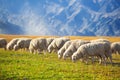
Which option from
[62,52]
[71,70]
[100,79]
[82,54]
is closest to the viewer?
[100,79]

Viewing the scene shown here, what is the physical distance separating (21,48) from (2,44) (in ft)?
10.7

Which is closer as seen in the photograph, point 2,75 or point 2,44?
point 2,75

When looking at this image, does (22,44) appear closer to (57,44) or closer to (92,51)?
(57,44)

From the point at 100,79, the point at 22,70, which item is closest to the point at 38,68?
the point at 22,70

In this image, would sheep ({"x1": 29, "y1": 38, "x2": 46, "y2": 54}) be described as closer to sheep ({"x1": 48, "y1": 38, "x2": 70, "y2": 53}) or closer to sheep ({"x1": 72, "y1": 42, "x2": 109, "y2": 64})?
sheep ({"x1": 48, "y1": 38, "x2": 70, "y2": 53})

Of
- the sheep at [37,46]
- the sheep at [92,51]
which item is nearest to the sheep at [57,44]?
the sheep at [37,46]

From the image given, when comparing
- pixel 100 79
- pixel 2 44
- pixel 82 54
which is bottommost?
pixel 100 79

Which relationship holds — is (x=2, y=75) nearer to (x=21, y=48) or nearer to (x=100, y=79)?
(x=100, y=79)

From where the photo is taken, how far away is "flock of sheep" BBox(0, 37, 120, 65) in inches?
1243

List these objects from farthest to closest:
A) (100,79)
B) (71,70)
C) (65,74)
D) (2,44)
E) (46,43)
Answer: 1. (2,44)
2. (46,43)
3. (71,70)
4. (65,74)
5. (100,79)

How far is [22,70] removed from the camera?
25.2 meters

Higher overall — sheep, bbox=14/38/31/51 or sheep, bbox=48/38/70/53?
sheep, bbox=14/38/31/51

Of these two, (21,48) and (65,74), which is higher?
(21,48)

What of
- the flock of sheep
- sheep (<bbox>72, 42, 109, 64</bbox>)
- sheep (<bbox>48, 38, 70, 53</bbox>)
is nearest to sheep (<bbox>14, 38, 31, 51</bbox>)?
the flock of sheep
